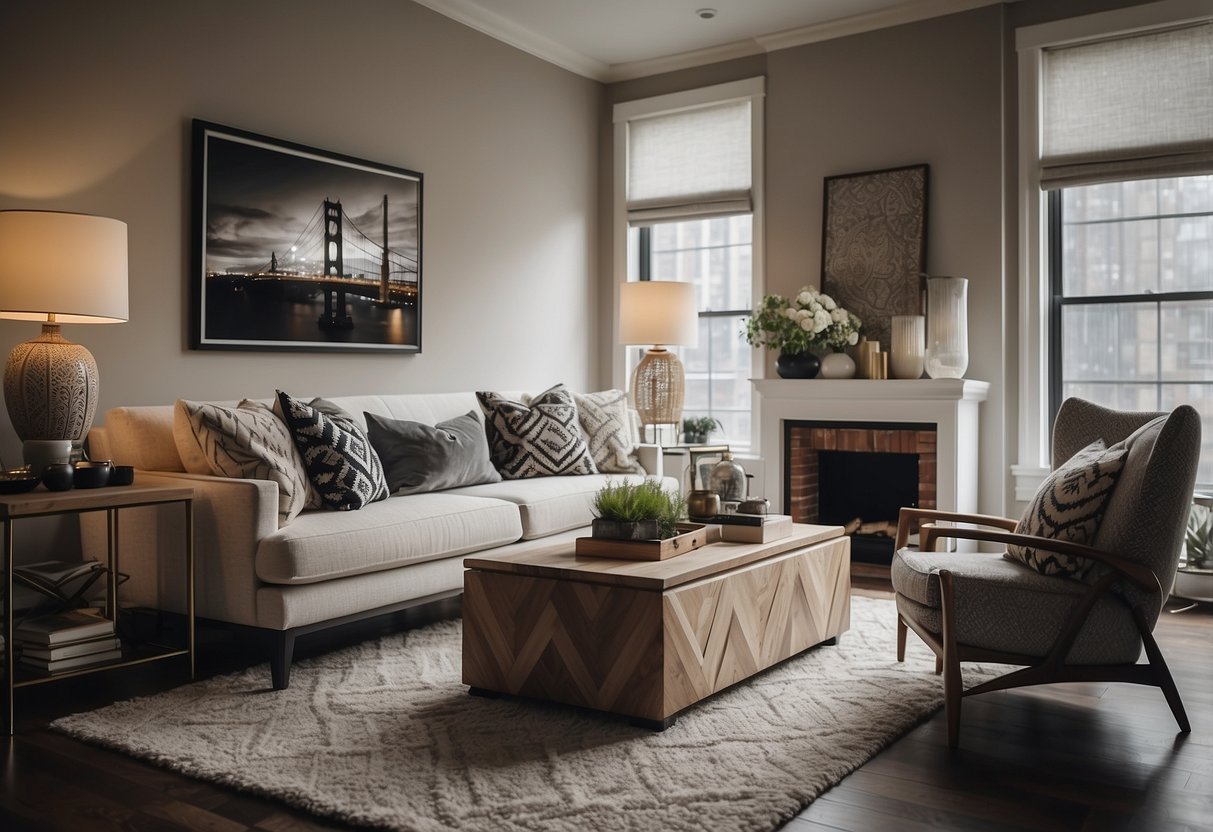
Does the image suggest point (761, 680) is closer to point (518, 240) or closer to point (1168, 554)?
point (1168, 554)

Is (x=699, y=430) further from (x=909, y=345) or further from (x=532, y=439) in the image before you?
(x=532, y=439)

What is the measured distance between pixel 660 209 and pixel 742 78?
90cm

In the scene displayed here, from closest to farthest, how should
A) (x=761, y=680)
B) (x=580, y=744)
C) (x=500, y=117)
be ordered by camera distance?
(x=580, y=744) < (x=761, y=680) < (x=500, y=117)

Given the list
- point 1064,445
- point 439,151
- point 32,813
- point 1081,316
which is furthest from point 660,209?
point 32,813

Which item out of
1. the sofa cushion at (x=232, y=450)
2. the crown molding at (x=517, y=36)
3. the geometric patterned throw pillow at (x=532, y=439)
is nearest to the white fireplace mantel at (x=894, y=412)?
the geometric patterned throw pillow at (x=532, y=439)

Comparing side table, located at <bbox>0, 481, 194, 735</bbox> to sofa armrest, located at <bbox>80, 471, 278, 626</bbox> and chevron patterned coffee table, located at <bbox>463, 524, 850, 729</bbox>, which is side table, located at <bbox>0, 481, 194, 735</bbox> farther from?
chevron patterned coffee table, located at <bbox>463, 524, 850, 729</bbox>

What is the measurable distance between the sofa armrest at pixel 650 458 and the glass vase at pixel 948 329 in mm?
1448

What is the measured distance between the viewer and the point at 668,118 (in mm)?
6328

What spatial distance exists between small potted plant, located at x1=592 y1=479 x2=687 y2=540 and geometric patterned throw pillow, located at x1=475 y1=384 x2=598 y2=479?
164 cm

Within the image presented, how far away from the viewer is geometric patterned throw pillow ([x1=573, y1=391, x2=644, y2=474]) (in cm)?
516

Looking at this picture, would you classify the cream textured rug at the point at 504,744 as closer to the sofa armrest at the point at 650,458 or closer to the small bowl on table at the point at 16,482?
the small bowl on table at the point at 16,482

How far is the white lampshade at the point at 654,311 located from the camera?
5.55 m

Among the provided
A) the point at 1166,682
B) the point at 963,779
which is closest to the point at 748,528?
the point at 963,779

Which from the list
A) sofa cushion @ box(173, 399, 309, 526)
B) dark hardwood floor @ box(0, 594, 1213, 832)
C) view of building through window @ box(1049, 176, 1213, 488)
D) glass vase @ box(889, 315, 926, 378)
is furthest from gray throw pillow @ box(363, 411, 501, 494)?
view of building through window @ box(1049, 176, 1213, 488)
